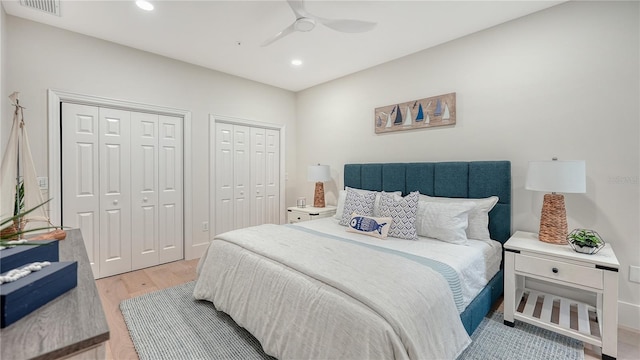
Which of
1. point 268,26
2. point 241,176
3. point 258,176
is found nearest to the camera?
point 268,26

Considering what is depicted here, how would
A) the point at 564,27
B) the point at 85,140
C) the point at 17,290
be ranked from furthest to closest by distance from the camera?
the point at 85,140, the point at 564,27, the point at 17,290

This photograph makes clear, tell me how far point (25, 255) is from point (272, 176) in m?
3.65

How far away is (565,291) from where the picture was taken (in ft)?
7.87

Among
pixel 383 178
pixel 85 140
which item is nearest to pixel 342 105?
pixel 383 178

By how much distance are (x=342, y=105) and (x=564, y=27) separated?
249cm

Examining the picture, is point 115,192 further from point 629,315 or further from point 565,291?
point 629,315

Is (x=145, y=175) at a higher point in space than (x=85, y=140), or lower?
lower

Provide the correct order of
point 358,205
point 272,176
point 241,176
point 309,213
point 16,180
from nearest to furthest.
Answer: point 16,180
point 358,205
point 309,213
point 241,176
point 272,176

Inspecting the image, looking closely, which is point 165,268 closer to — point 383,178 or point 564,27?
point 383,178

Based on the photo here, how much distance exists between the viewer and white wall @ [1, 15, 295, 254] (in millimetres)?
2623

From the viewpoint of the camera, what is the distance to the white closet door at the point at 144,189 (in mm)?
3307

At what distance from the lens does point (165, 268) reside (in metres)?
3.44

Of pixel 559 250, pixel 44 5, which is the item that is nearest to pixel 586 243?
pixel 559 250

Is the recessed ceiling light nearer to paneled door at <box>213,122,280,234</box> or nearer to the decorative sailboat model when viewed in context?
the decorative sailboat model
